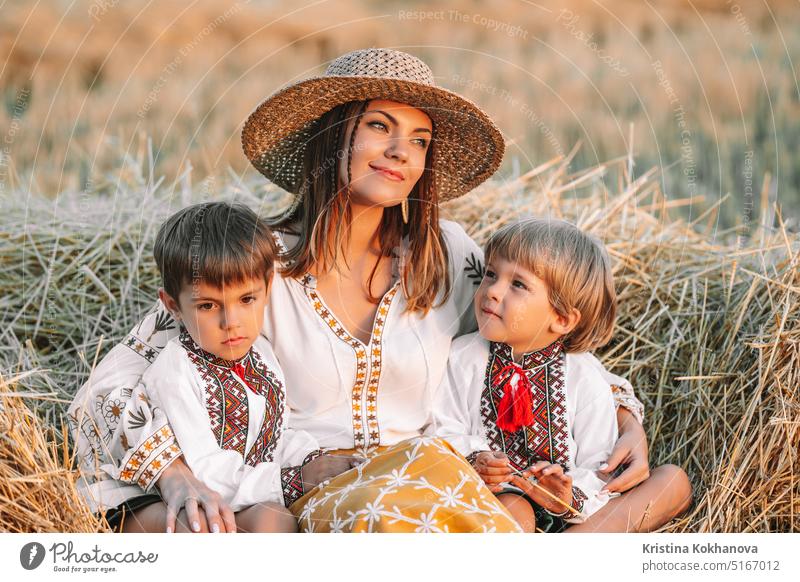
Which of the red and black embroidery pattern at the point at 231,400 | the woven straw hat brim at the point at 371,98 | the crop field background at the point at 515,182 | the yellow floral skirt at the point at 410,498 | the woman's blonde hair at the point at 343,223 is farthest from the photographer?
the crop field background at the point at 515,182

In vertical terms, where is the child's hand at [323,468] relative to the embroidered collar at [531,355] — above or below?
below

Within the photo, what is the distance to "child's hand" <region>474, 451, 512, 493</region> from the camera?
2.21 metres

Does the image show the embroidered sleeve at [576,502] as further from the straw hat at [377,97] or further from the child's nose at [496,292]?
the straw hat at [377,97]

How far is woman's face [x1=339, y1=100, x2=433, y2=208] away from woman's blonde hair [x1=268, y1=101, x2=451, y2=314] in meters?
0.03

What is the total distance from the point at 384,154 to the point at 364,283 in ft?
1.19

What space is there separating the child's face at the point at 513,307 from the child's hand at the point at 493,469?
0.30m

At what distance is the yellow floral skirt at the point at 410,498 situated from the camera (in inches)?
78.4

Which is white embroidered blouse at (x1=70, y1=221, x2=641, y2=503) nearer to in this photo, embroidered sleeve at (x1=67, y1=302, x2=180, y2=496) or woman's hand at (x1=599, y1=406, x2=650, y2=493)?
embroidered sleeve at (x1=67, y1=302, x2=180, y2=496)
